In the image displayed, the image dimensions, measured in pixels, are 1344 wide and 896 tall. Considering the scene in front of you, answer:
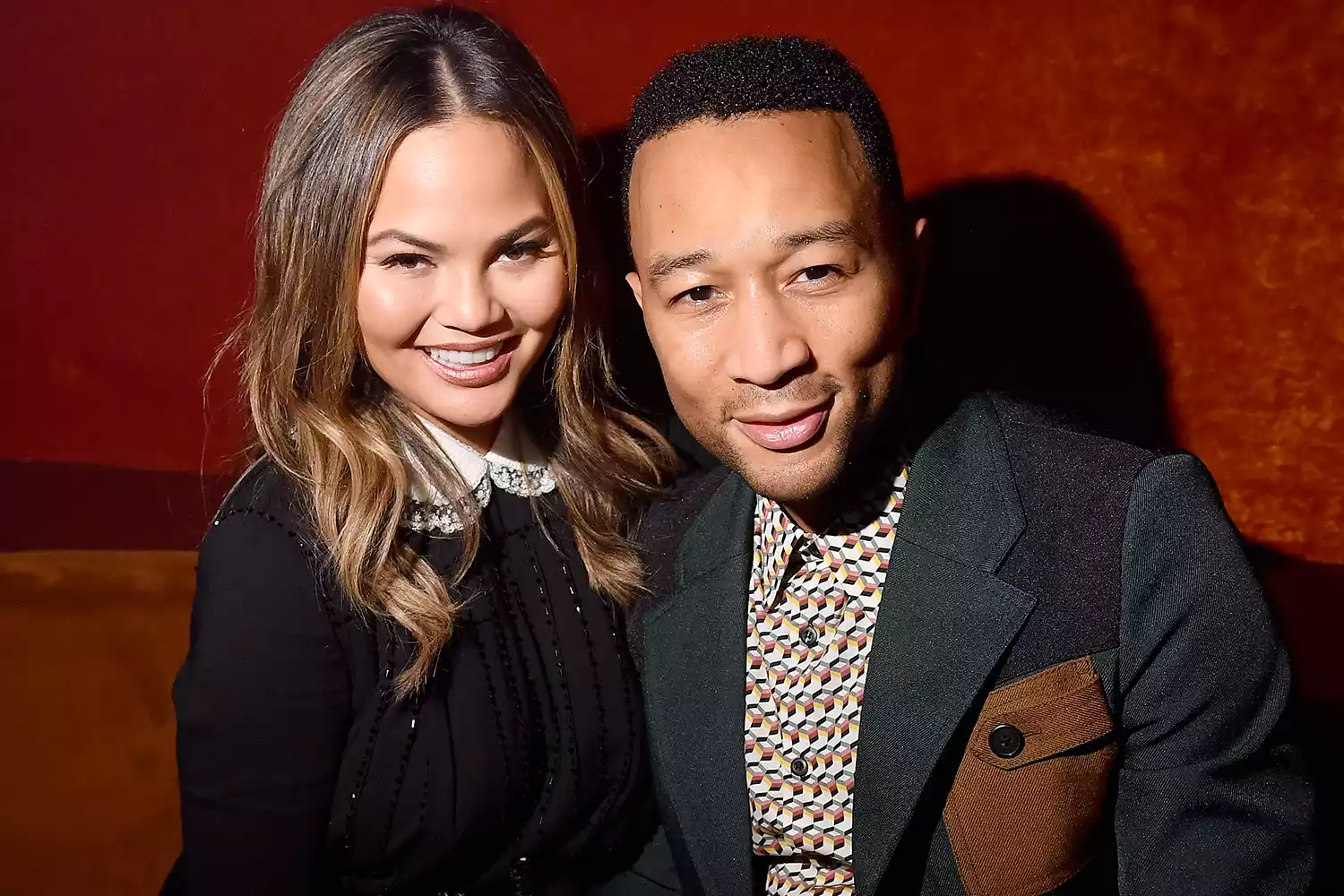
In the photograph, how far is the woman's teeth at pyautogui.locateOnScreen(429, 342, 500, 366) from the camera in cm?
155

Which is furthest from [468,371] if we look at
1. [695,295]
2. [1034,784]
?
[1034,784]

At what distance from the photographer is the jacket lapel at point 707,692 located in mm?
1502

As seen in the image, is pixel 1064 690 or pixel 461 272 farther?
pixel 461 272

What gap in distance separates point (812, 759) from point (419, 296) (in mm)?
817

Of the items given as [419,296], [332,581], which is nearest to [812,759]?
[332,581]

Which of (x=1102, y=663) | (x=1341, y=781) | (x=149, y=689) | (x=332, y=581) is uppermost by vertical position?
(x=1102, y=663)

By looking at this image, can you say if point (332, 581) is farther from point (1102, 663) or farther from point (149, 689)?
point (1102, 663)

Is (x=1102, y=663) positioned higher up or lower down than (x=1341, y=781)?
higher up

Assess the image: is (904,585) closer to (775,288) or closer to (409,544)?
(775,288)

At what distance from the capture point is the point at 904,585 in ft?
4.57

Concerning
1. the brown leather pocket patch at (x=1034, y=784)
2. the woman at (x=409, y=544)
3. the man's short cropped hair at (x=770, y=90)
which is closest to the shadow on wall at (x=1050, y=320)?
the woman at (x=409, y=544)

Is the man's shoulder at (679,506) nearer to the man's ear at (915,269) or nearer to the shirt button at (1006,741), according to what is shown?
the man's ear at (915,269)

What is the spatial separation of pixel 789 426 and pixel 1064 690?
45 cm

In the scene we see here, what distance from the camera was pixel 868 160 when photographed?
1.31 metres
